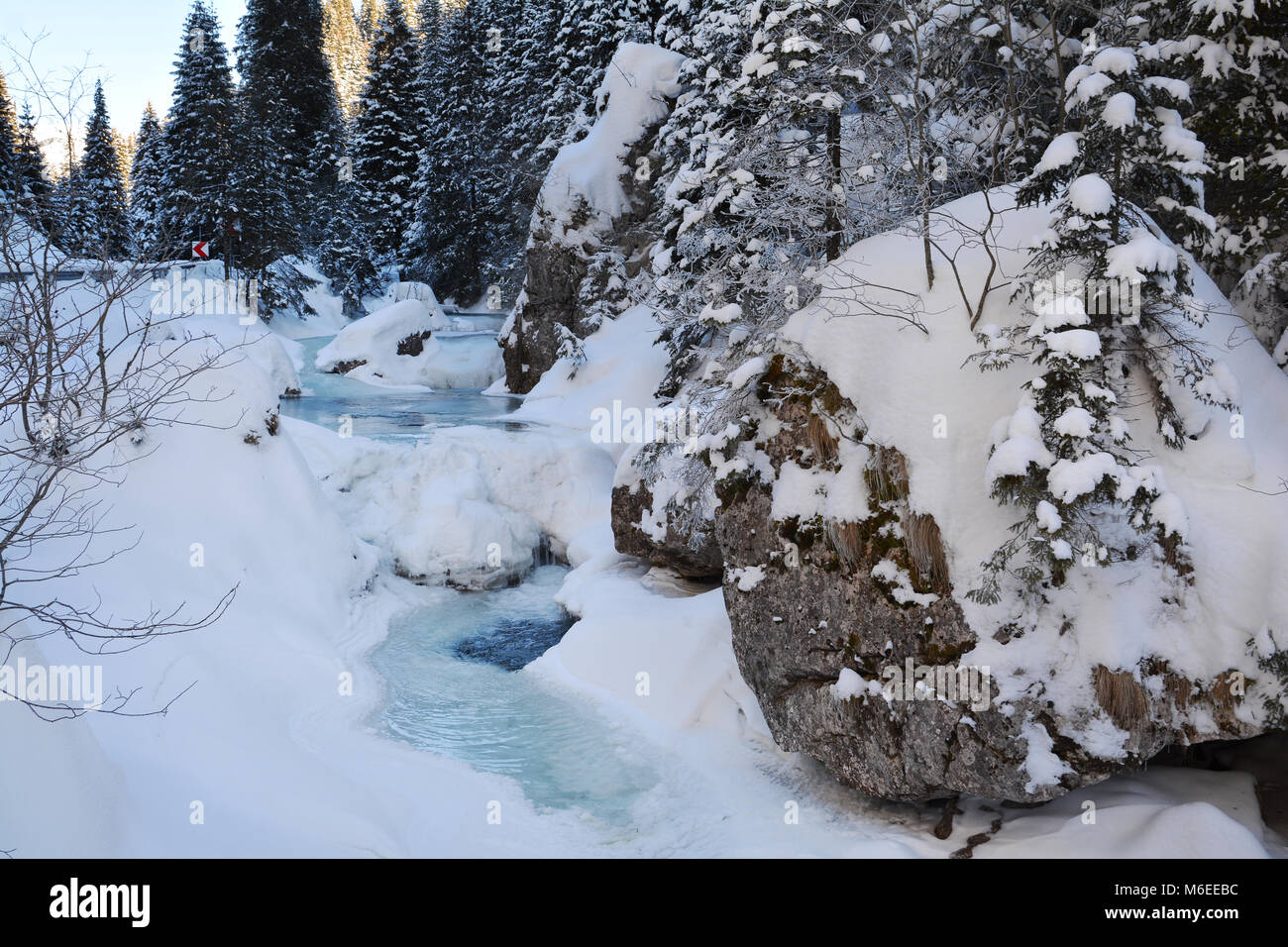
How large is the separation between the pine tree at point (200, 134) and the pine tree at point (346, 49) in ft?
98.6

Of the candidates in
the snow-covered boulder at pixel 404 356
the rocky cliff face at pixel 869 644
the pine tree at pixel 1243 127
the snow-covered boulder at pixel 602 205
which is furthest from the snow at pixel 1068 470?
the snow-covered boulder at pixel 404 356

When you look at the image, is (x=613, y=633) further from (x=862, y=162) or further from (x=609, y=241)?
(x=609, y=241)

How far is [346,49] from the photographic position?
64625 mm

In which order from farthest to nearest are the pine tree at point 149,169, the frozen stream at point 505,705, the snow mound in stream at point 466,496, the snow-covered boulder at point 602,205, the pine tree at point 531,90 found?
1. the pine tree at point 149,169
2. the pine tree at point 531,90
3. the snow-covered boulder at point 602,205
4. the snow mound in stream at point 466,496
5. the frozen stream at point 505,705

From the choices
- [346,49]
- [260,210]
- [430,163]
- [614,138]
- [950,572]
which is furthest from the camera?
[346,49]

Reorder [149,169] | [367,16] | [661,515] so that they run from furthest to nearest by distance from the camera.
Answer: [367,16] < [149,169] < [661,515]

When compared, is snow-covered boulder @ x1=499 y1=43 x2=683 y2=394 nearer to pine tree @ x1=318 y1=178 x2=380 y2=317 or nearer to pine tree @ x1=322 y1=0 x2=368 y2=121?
pine tree @ x1=318 y1=178 x2=380 y2=317

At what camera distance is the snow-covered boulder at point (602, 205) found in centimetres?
2286

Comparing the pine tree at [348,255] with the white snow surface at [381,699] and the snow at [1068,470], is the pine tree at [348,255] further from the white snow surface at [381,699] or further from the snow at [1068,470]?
the snow at [1068,470]

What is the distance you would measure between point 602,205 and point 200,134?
14505 millimetres

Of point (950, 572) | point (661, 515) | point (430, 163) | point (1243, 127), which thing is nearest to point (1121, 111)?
point (1243, 127)

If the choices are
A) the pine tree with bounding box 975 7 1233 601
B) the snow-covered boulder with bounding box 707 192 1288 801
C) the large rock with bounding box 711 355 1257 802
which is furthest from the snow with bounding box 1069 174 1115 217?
the large rock with bounding box 711 355 1257 802

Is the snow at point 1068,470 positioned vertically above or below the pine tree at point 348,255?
below

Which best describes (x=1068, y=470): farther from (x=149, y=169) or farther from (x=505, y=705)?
(x=149, y=169)
